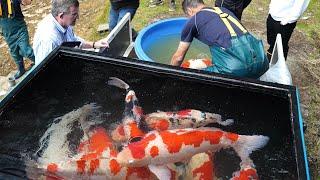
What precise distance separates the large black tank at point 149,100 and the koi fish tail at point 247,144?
41 mm

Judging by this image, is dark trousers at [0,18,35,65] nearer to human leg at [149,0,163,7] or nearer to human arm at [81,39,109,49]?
human arm at [81,39,109,49]

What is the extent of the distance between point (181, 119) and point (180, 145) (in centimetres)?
32

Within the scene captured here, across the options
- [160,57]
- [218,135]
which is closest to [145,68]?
[218,135]

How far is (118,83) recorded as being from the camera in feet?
10.9

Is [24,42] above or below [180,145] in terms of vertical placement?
Result: below

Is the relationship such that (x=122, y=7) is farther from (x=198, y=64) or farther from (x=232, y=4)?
(x=198, y=64)

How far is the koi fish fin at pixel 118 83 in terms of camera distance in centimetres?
329

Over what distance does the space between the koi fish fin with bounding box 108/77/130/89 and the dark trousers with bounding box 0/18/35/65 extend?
3145 mm

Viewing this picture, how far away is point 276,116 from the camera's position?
2.95 m

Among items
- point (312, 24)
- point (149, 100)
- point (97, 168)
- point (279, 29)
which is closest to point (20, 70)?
point (149, 100)

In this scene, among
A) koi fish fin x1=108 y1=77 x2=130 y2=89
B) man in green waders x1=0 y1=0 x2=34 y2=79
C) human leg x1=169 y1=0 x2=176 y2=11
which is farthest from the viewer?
human leg x1=169 y1=0 x2=176 y2=11

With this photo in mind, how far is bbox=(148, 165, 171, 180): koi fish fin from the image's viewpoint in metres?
2.62

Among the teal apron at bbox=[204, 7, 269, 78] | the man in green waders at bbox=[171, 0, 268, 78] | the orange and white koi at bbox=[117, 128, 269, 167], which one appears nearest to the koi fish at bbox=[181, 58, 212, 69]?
the man in green waders at bbox=[171, 0, 268, 78]

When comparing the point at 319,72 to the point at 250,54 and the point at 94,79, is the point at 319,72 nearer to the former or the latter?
the point at 250,54
